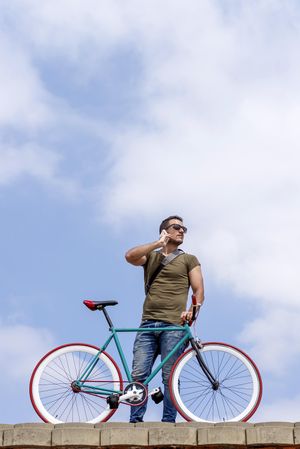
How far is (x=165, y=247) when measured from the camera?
13328 millimetres

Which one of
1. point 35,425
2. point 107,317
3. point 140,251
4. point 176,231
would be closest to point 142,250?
point 140,251

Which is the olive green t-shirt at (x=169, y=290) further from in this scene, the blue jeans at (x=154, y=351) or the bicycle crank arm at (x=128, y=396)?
the bicycle crank arm at (x=128, y=396)

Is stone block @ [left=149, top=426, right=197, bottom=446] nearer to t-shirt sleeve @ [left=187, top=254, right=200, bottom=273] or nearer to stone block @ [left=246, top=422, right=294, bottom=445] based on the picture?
stone block @ [left=246, top=422, right=294, bottom=445]

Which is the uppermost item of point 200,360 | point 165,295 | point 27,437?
point 165,295

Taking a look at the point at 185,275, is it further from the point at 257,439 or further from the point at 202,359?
the point at 257,439

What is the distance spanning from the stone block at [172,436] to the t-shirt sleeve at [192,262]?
2324 mm

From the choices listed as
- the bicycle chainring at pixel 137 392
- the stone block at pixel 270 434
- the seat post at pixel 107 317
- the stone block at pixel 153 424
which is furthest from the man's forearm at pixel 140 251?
the stone block at pixel 270 434

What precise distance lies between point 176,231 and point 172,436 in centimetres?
274

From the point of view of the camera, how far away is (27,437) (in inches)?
448

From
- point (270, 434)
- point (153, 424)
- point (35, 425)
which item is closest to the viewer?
point (270, 434)

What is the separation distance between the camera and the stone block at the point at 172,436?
1129 cm

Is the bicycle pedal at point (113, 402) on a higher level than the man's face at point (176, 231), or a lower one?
lower

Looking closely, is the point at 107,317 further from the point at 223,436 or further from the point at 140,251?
the point at 223,436

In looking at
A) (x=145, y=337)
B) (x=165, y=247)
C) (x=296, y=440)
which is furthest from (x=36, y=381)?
(x=296, y=440)
